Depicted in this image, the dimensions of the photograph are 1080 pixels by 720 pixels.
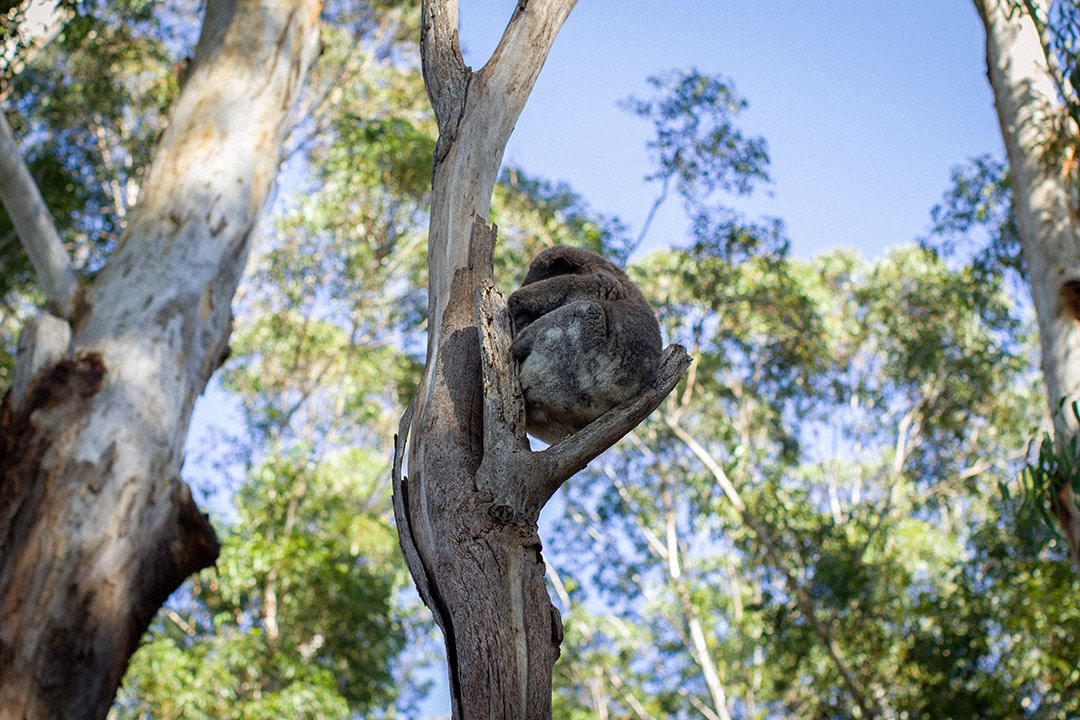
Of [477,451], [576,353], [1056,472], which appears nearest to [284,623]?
[1056,472]

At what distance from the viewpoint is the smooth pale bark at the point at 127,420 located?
11.5 ft

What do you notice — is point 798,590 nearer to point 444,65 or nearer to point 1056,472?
point 1056,472

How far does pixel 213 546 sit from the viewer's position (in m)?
4.12

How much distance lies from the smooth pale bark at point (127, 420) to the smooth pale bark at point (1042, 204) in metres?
4.67

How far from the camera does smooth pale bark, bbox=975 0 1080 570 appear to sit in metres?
5.45

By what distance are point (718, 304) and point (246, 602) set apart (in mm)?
6797

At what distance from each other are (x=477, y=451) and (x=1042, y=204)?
5456 millimetres

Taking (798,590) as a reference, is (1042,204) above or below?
above

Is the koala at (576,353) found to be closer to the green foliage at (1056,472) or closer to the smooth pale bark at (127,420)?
the smooth pale bark at (127,420)

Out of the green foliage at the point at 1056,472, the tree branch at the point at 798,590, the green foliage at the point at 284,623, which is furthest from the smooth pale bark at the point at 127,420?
the tree branch at the point at 798,590

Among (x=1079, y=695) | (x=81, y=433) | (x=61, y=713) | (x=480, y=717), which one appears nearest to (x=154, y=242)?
(x=81, y=433)

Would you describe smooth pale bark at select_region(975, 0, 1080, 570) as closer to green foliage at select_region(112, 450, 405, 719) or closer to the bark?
the bark

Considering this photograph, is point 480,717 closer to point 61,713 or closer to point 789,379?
point 61,713

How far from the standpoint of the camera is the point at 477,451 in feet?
7.51
